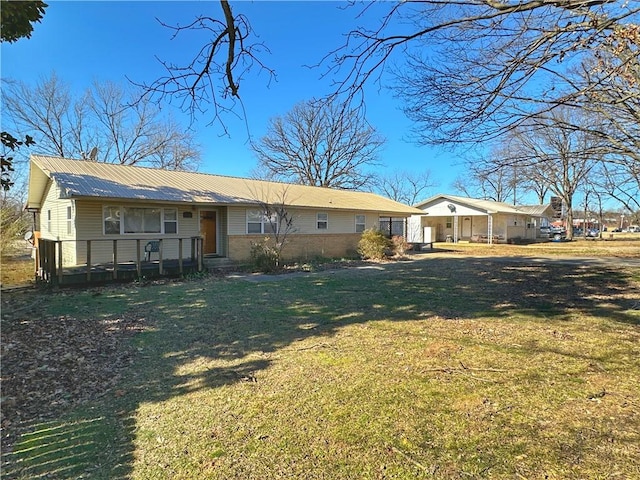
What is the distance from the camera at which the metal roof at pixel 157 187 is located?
12203 millimetres

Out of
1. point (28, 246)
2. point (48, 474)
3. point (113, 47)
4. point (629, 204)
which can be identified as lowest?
point (48, 474)

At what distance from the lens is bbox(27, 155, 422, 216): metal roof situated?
1220cm

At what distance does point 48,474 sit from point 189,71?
14.4 ft

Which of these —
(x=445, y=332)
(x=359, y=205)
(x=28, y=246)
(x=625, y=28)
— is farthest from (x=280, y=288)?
(x=28, y=246)

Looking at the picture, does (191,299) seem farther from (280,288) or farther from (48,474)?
(48,474)

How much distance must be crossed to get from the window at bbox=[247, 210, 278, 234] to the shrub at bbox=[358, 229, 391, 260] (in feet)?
14.9

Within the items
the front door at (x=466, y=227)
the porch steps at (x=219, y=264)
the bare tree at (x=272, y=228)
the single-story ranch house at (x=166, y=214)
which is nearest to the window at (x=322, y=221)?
the single-story ranch house at (x=166, y=214)

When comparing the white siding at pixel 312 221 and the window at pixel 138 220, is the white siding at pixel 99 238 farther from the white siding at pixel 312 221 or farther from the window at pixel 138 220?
the white siding at pixel 312 221

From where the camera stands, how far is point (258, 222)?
53.4ft

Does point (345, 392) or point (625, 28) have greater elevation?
point (625, 28)

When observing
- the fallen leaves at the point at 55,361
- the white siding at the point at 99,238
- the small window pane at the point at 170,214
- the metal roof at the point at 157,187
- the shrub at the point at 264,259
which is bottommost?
the fallen leaves at the point at 55,361

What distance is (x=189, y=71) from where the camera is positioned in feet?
15.5

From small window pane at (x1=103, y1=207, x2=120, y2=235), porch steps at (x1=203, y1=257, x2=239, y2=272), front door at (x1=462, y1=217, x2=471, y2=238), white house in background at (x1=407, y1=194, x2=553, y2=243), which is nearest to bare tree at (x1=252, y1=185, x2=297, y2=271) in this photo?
porch steps at (x1=203, y1=257, x2=239, y2=272)

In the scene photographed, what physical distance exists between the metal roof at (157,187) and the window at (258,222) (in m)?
0.63
